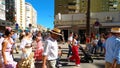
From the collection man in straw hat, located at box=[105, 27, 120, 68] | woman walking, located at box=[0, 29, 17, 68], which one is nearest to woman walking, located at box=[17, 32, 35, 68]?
woman walking, located at box=[0, 29, 17, 68]

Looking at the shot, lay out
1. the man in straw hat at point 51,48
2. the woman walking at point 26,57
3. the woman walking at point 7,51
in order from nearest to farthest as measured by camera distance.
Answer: the man in straw hat at point 51,48
the woman walking at point 7,51
the woman walking at point 26,57

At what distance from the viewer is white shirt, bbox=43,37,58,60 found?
7855 millimetres

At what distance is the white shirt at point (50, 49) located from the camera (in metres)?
7.86

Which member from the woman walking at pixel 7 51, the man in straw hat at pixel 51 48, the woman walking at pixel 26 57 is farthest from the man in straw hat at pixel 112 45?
the woman walking at pixel 26 57

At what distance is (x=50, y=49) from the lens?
311 inches

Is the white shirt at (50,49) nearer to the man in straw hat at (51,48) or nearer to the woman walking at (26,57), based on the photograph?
the man in straw hat at (51,48)

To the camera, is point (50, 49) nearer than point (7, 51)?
Yes

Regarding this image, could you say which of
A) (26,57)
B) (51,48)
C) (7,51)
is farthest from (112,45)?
(26,57)

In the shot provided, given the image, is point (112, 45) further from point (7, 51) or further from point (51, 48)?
point (7, 51)

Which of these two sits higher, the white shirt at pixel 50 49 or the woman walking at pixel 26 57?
the white shirt at pixel 50 49

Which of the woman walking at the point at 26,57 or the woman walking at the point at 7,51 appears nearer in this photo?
the woman walking at the point at 7,51

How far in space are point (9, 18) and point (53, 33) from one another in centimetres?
12151

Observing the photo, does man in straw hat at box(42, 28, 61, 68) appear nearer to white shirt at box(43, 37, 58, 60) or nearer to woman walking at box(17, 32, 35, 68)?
white shirt at box(43, 37, 58, 60)

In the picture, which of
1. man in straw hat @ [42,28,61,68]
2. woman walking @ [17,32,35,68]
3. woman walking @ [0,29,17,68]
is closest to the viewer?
man in straw hat @ [42,28,61,68]
